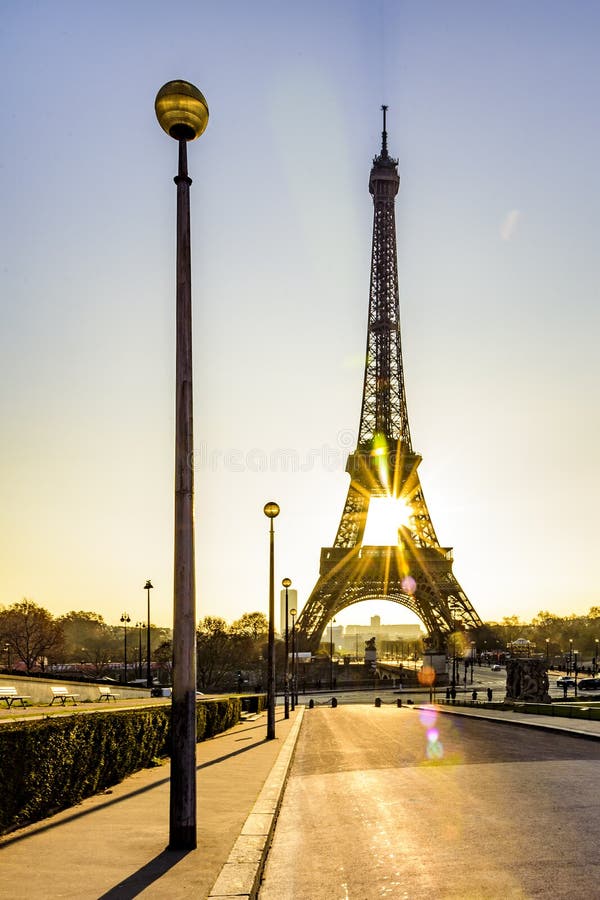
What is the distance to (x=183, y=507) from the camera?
8.02 m

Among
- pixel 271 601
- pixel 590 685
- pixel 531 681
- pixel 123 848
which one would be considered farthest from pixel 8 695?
pixel 590 685

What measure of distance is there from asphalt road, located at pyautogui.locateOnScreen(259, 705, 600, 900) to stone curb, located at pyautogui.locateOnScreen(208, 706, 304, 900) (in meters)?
0.20

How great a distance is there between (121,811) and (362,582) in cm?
7800

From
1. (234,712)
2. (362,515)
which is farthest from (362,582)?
(234,712)

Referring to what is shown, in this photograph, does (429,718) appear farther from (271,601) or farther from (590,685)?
(590,685)

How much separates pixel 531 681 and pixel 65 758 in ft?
127

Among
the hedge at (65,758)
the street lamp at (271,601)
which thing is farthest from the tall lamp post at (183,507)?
the street lamp at (271,601)

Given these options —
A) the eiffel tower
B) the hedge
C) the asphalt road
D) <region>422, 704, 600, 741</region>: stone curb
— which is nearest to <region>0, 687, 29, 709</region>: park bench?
the asphalt road

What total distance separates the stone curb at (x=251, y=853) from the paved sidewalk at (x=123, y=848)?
9 cm

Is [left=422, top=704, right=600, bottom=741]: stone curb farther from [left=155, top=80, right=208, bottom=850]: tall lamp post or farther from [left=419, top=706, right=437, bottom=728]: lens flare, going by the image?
[left=155, top=80, right=208, bottom=850]: tall lamp post

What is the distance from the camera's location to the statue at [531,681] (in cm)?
4316

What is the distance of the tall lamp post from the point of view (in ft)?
24.6

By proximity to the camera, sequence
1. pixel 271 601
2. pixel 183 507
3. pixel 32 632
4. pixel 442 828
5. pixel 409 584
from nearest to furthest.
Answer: pixel 183 507, pixel 442 828, pixel 271 601, pixel 409 584, pixel 32 632

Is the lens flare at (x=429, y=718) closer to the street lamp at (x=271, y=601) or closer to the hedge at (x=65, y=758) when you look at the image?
the street lamp at (x=271, y=601)
